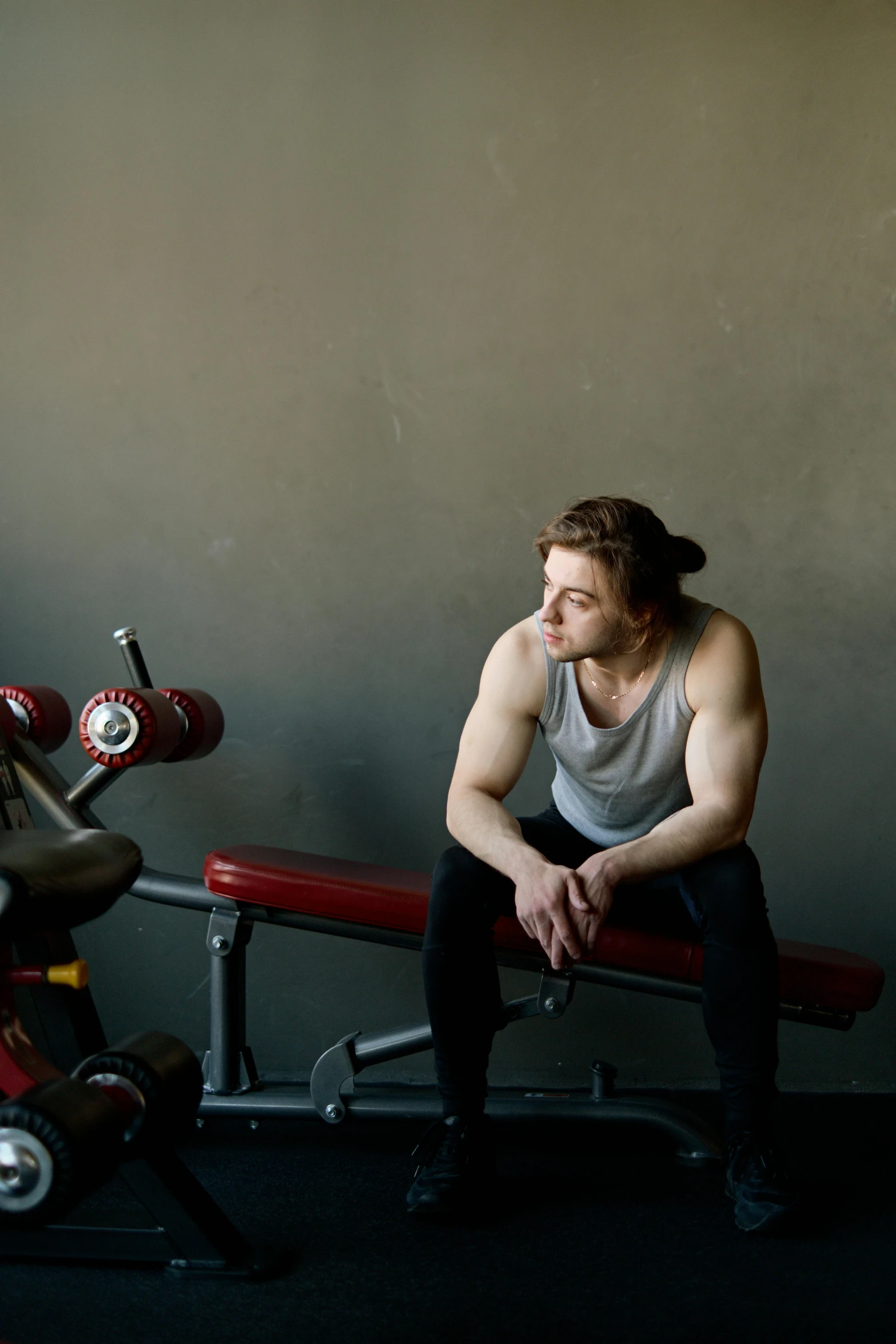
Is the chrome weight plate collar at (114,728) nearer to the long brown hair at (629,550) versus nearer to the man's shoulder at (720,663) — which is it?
the long brown hair at (629,550)

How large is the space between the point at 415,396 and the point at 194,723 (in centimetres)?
84

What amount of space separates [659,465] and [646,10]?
3.08 ft

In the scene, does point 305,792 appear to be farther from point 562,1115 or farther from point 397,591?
point 562,1115

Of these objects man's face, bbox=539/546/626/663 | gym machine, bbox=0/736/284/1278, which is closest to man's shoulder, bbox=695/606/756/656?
man's face, bbox=539/546/626/663

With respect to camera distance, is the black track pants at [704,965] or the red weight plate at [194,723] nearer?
the black track pants at [704,965]

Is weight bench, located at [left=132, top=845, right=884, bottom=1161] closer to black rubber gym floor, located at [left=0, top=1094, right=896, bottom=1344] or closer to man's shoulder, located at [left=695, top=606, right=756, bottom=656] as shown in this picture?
black rubber gym floor, located at [left=0, top=1094, right=896, bottom=1344]

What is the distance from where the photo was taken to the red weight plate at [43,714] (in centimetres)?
192

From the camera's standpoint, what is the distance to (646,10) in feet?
7.46

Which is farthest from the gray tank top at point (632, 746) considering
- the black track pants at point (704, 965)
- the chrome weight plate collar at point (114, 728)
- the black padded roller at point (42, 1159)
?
the black padded roller at point (42, 1159)

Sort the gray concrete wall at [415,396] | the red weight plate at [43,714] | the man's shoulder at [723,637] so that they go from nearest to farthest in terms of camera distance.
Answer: the man's shoulder at [723,637], the red weight plate at [43,714], the gray concrete wall at [415,396]

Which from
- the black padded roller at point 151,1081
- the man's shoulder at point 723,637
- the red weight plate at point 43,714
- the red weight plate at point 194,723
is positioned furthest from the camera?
the red weight plate at point 194,723

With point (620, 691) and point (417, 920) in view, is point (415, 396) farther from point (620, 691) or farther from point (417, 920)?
point (417, 920)

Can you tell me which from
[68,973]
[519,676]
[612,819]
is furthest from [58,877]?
[612,819]

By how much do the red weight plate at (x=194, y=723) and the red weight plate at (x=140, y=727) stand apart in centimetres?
12
